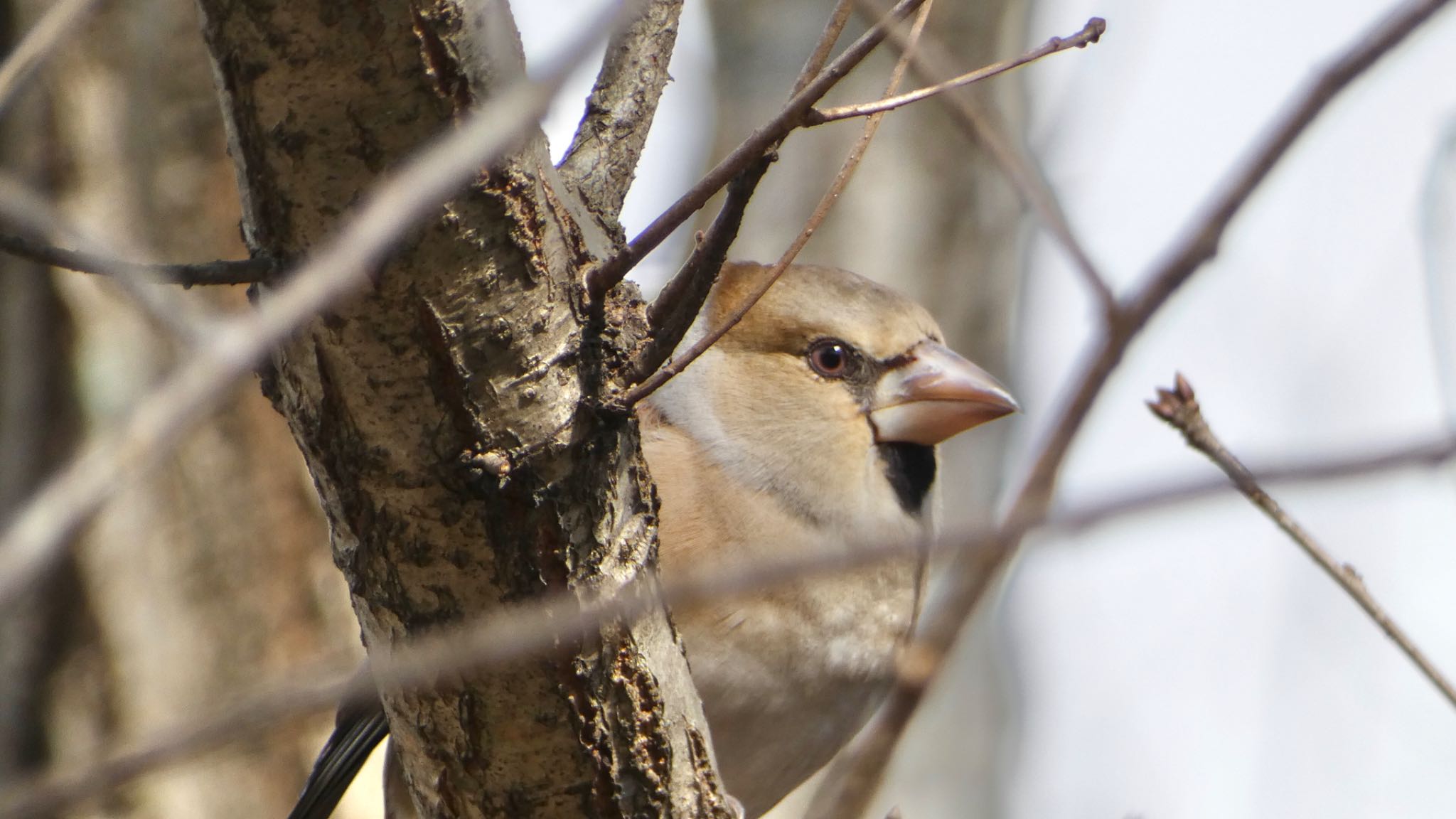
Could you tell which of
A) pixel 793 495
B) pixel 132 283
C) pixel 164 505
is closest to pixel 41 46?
pixel 132 283

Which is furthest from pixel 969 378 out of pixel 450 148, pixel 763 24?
pixel 763 24

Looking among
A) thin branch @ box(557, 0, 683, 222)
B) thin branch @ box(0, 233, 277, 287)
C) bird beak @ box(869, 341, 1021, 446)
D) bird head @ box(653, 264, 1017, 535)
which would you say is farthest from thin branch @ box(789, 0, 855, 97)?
bird beak @ box(869, 341, 1021, 446)

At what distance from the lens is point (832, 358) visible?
350 centimetres

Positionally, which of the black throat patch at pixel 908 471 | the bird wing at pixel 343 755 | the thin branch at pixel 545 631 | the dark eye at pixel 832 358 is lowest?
the thin branch at pixel 545 631

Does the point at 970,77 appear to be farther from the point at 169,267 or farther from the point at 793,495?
the point at 793,495

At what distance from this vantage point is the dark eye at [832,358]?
3486 millimetres

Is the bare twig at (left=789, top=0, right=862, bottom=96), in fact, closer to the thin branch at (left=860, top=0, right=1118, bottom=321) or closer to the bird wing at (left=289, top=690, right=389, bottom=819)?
the thin branch at (left=860, top=0, right=1118, bottom=321)

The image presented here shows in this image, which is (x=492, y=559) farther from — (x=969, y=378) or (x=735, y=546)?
(x=969, y=378)

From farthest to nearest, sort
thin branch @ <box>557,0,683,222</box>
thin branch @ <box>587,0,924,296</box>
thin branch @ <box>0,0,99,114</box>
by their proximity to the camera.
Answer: thin branch @ <box>557,0,683,222</box>, thin branch @ <box>587,0,924,296</box>, thin branch @ <box>0,0,99,114</box>

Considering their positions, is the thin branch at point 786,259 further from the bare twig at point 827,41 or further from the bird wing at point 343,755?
the bird wing at point 343,755

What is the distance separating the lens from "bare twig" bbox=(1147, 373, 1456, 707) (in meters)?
1.80

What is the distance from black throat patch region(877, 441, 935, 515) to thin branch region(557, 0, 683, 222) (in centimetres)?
153

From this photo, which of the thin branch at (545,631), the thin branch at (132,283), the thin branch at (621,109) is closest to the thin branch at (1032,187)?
the thin branch at (545,631)

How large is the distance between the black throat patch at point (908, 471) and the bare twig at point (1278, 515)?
1.49 m
